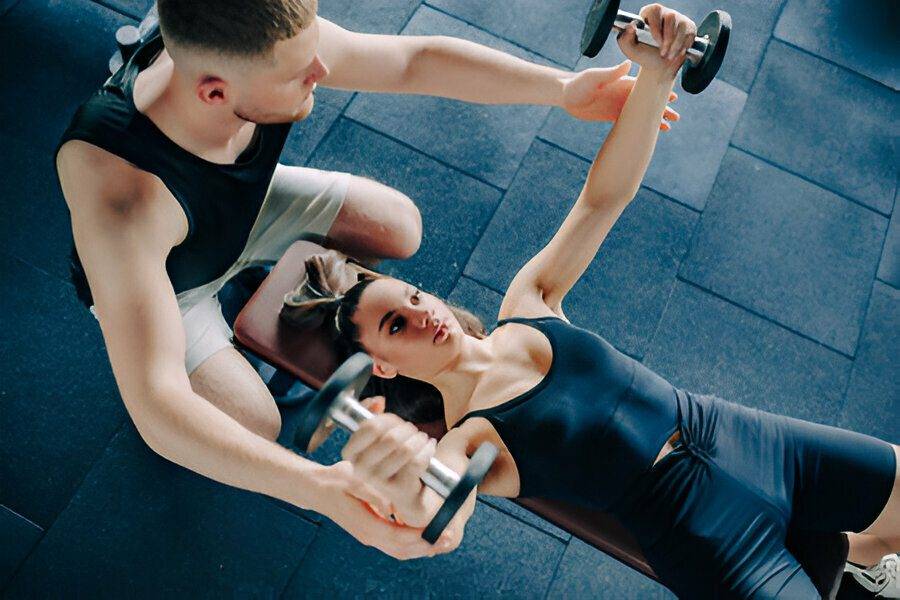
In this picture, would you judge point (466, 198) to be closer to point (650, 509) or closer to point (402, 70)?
point (402, 70)

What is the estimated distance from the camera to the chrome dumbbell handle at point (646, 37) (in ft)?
5.67

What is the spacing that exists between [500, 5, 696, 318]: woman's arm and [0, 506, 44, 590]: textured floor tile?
1602 millimetres

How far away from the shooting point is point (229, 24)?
139cm

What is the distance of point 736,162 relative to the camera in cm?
314

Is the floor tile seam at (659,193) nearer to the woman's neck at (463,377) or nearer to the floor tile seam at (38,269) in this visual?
the woman's neck at (463,377)

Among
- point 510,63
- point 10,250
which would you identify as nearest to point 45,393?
point 10,250

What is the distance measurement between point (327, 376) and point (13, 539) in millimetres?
1208

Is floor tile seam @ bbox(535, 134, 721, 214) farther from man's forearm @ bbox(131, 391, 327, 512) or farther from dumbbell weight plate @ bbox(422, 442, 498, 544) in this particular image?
dumbbell weight plate @ bbox(422, 442, 498, 544)

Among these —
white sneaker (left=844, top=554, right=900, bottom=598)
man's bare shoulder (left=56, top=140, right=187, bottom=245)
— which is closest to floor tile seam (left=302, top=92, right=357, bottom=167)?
man's bare shoulder (left=56, top=140, right=187, bottom=245)

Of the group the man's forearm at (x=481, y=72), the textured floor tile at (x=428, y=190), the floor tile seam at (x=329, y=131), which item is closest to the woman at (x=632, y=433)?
the man's forearm at (x=481, y=72)

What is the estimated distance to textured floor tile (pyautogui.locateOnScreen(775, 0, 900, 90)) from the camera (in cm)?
341

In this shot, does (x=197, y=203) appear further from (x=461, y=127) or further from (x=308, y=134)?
(x=461, y=127)

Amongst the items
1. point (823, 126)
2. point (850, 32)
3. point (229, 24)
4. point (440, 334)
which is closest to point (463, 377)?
point (440, 334)

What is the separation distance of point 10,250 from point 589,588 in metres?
2.26
